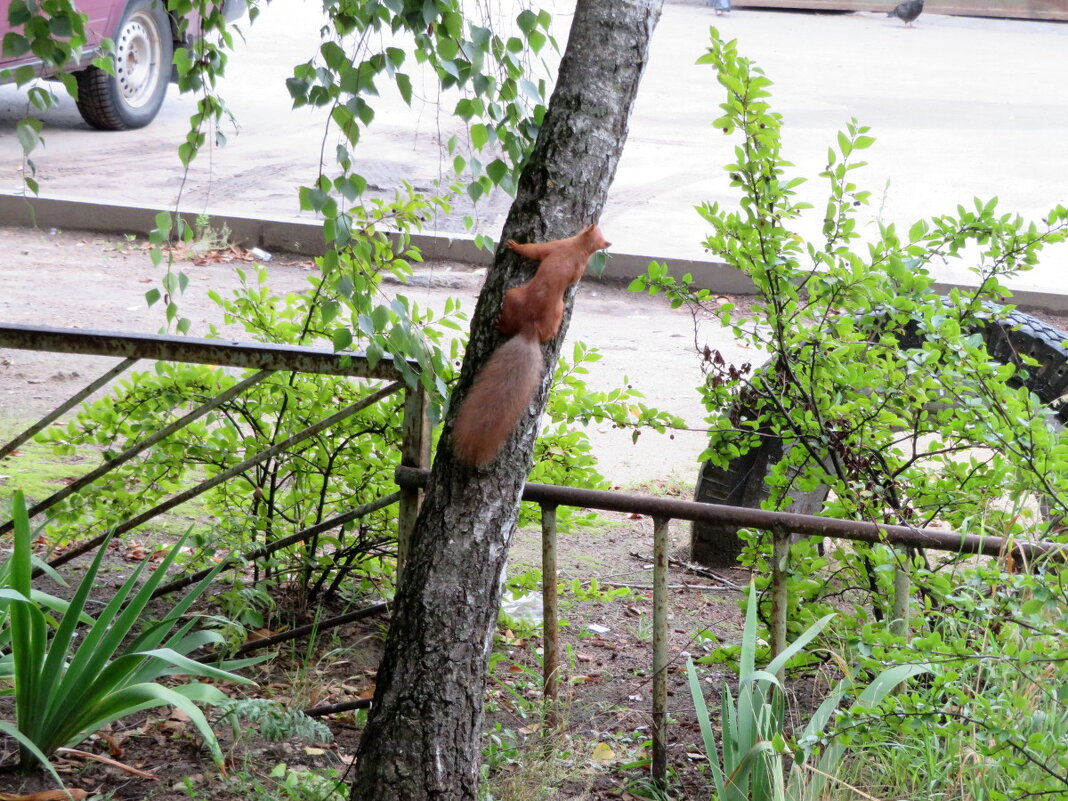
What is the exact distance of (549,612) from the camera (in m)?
2.96

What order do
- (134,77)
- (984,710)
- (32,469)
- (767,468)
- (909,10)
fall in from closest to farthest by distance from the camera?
(984,710) < (767,468) < (32,469) < (134,77) < (909,10)

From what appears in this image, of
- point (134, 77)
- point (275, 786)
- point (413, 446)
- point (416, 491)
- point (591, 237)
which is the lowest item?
point (275, 786)

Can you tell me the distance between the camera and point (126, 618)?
245 cm

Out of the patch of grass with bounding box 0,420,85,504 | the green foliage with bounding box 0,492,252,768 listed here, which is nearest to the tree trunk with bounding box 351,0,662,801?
the green foliage with bounding box 0,492,252,768

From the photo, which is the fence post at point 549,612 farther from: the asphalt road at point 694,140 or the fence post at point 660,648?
the asphalt road at point 694,140

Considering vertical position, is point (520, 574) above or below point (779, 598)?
below

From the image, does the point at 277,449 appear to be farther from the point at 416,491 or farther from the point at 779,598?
the point at 779,598

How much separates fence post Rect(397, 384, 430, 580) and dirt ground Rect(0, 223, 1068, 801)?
23.8 inches

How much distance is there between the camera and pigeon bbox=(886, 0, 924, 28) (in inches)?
779

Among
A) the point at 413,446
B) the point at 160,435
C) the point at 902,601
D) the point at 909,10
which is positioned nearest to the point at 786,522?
the point at 902,601

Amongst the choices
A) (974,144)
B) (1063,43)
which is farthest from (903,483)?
(1063,43)

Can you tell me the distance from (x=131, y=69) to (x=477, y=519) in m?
10.6

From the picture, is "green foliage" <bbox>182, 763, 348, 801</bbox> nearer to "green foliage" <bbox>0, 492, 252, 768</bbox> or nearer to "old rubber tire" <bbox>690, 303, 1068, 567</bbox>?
"green foliage" <bbox>0, 492, 252, 768</bbox>

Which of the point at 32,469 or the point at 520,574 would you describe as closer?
the point at 520,574
